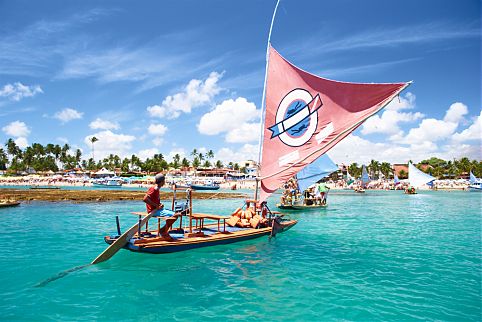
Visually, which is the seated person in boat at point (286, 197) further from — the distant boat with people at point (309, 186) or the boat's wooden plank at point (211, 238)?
the boat's wooden plank at point (211, 238)

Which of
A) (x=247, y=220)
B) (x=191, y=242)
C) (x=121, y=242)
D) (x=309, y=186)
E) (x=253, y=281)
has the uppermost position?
(x=309, y=186)

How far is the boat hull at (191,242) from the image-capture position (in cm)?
1212

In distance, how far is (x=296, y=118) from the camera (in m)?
14.7

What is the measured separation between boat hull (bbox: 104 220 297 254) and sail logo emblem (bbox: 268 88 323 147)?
17.1 ft

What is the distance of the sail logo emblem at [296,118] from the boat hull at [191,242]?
5.20m

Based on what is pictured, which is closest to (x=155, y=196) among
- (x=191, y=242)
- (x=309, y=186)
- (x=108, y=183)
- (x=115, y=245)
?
(x=115, y=245)

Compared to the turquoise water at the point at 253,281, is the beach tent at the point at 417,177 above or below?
above

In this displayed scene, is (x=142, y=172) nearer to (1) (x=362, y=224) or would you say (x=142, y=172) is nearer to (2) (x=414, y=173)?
(2) (x=414, y=173)

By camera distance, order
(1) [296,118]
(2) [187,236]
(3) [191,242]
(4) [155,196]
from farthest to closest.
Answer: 1. (1) [296,118]
2. (2) [187,236]
3. (3) [191,242]
4. (4) [155,196]

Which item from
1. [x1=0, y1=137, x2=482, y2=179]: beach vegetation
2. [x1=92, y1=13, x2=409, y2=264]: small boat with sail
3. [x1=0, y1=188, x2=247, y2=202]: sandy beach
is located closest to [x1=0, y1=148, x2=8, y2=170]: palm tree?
[x1=0, y1=137, x2=482, y2=179]: beach vegetation

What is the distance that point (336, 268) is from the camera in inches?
505

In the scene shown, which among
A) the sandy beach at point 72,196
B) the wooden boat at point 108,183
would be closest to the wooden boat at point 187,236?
the sandy beach at point 72,196

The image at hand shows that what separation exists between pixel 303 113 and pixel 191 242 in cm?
780

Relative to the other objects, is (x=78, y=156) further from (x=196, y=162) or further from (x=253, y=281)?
(x=253, y=281)
